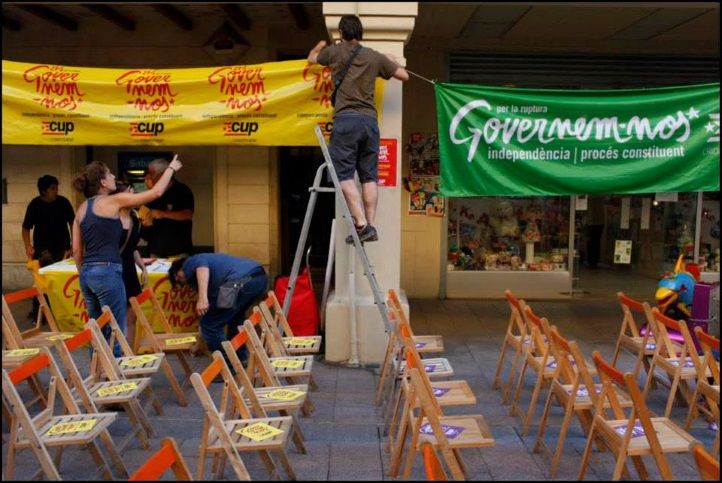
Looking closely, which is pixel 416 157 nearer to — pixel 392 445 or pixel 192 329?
pixel 192 329

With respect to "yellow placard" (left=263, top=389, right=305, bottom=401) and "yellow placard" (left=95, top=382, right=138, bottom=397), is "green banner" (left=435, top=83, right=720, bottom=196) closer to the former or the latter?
"yellow placard" (left=263, top=389, right=305, bottom=401)

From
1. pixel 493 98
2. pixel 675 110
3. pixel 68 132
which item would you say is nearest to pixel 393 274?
pixel 493 98

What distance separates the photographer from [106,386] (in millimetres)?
4164

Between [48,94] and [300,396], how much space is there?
13.1 ft

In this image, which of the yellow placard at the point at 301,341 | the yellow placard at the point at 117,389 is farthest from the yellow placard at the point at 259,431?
the yellow placard at the point at 301,341

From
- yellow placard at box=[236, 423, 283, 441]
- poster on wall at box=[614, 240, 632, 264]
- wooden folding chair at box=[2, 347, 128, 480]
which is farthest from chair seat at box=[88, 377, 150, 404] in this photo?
poster on wall at box=[614, 240, 632, 264]

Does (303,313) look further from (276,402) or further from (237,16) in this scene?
(237,16)

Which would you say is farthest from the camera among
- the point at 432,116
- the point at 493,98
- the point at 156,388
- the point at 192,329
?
the point at 432,116

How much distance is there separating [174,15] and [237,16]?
0.75 m

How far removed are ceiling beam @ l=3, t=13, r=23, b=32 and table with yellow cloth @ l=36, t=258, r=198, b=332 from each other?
370cm

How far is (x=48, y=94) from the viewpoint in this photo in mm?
6027

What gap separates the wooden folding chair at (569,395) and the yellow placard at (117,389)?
2590 millimetres

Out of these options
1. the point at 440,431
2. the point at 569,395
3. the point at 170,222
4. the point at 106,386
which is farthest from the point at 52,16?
the point at 569,395

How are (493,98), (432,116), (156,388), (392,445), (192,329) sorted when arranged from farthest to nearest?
(432,116), (192,329), (493,98), (156,388), (392,445)
